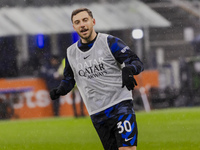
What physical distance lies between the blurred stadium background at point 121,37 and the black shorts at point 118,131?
1164 cm

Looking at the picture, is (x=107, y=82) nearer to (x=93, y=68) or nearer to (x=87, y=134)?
(x=93, y=68)

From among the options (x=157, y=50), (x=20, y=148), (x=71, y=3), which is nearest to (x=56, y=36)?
(x=71, y=3)

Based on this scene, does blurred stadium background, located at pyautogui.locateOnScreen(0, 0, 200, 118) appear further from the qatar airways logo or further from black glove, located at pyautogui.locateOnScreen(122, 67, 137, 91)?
black glove, located at pyautogui.locateOnScreen(122, 67, 137, 91)

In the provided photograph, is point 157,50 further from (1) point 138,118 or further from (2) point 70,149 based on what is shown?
(2) point 70,149

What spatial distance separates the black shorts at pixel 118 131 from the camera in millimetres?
4906

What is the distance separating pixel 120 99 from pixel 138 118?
9138mm

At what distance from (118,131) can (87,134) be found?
6381mm

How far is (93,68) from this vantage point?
5.07 meters

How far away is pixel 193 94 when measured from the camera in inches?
729

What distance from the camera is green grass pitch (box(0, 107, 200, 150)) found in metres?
9.19

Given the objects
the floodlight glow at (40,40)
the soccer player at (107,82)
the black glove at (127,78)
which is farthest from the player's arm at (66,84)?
the floodlight glow at (40,40)

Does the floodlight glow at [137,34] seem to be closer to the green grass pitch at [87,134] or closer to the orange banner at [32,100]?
the orange banner at [32,100]

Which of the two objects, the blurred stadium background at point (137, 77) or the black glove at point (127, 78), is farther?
the blurred stadium background at point (137, 77)

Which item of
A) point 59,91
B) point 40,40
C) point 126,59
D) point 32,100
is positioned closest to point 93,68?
point 126,59
